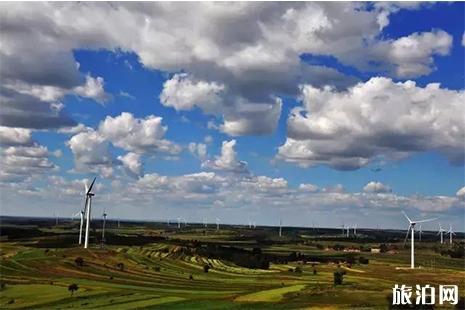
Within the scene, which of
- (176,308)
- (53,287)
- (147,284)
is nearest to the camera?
(176,308)

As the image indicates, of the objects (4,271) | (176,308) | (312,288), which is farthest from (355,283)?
(4,271)

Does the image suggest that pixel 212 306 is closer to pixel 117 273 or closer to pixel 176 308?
pixel 176 308

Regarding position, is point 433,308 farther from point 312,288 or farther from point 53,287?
point 53,287

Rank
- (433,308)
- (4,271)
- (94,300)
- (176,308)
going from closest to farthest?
1. (433,308)
2. (176,308)
3. (94,300)
4. (4,271)

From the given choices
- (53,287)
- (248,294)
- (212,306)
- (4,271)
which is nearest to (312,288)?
(248,294)

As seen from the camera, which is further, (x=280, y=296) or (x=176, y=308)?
(x=280, y=296)

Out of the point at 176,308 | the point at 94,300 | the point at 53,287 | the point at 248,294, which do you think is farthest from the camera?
the point at 53,287

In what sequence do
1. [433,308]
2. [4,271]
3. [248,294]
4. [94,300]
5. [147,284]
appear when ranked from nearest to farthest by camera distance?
[433,308] → [94,300] → [248,294] → [147,284] → [4,271]

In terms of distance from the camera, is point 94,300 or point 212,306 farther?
point 94,300
